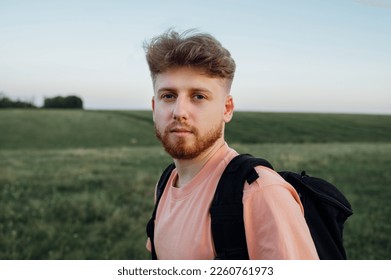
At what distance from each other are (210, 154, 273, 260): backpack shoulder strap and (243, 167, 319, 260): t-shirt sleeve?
0.12 ft

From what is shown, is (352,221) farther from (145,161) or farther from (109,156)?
(109,156)

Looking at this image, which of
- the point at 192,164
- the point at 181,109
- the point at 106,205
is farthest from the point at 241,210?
the point at 106,205

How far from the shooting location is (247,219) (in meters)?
1.69

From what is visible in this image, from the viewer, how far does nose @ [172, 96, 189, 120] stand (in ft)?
7.05

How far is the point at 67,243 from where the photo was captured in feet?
18.8

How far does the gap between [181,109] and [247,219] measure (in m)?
0.76

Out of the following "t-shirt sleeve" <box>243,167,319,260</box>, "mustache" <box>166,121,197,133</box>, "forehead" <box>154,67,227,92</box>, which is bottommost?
"t-shirt sleeve" <box>243,167,319,260</box>

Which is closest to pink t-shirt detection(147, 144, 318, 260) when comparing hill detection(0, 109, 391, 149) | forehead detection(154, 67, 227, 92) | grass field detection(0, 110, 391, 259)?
forehead detection(154, 67, 227, 92)

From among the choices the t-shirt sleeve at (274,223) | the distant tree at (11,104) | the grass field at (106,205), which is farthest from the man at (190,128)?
the distant tree at (11,104)

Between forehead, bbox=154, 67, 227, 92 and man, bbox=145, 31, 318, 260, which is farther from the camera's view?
forehead, bbox=154, 67, 227, 92

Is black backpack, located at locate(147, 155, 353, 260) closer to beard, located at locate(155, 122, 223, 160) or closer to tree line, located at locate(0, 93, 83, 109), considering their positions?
beard, located at locate(155, 122, 223, 160)

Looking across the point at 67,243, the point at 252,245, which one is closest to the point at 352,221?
the point at 67,243
